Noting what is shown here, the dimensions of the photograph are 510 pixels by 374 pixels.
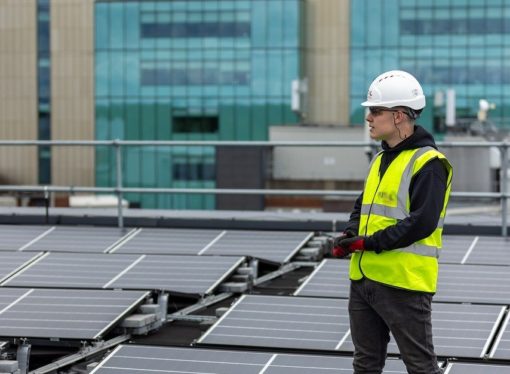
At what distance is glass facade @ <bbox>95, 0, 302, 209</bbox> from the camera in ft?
246

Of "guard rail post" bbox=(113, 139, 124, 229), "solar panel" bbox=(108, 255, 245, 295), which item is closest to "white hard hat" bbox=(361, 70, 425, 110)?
"solar panel" bbox=(108, 255, 245, 295)

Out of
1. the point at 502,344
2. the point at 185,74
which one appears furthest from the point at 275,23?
the point at 502,344

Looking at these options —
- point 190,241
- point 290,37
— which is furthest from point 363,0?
point 190,241

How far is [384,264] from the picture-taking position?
5461 millimetres

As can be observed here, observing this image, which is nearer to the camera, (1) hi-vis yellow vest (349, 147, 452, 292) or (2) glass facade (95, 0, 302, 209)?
(1) hi-vis yellow vest (349, 147, 452, 292)

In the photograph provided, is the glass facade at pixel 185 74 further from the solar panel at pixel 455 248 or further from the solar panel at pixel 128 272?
the solar panel at pixel 128 272

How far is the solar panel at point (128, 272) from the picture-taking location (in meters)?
9.39

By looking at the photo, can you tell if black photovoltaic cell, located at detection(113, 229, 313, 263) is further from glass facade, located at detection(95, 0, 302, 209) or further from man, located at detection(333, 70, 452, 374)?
glass facade, located at detection(95, 0, 302, 209)

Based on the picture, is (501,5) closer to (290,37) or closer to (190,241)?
(290,37)

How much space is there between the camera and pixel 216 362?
23.5ft

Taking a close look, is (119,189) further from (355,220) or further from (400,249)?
(400,249)

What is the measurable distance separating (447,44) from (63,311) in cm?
6994

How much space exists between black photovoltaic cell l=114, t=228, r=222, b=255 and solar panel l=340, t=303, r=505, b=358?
341 cm

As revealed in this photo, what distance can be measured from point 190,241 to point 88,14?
69.7 metres
